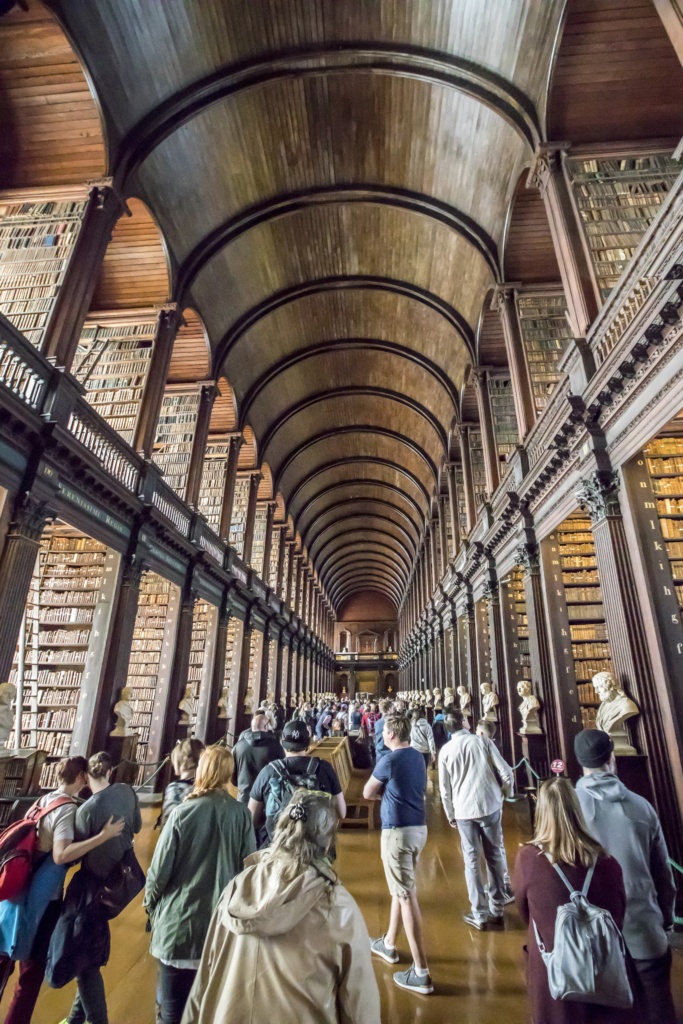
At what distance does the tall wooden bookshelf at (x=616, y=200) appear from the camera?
17.9 feet

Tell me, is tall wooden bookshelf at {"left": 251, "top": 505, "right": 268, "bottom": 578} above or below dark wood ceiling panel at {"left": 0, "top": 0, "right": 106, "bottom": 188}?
below

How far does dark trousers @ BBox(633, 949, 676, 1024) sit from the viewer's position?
5.72 ft

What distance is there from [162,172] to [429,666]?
1600cm

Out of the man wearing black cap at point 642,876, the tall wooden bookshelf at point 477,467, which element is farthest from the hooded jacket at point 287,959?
the tall wooden bookshelf at point 477,467

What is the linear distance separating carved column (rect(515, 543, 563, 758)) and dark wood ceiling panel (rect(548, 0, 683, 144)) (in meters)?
5.29

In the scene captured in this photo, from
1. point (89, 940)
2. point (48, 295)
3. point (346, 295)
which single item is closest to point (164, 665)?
point (48, 295)

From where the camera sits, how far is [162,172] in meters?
7.55

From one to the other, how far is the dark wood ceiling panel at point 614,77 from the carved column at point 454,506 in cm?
838

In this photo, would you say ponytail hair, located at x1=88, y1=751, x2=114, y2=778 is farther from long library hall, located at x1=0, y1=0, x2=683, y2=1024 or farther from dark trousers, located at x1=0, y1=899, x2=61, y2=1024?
dark trousers, located at x1=0, y1=899, x2=61, y2=1024

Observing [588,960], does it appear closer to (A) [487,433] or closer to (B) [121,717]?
(B) [121,717]

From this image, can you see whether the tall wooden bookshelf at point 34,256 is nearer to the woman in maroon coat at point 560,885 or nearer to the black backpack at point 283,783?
the black backpack at point 283,783

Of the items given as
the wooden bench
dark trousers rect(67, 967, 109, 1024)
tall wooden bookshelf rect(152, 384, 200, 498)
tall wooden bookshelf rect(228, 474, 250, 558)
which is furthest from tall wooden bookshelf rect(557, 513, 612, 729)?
tall wooden bookshelf rect(228, 474, 250, 558)

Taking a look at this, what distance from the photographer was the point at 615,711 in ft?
12.8

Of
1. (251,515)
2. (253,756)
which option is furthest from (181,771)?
(251,515)
